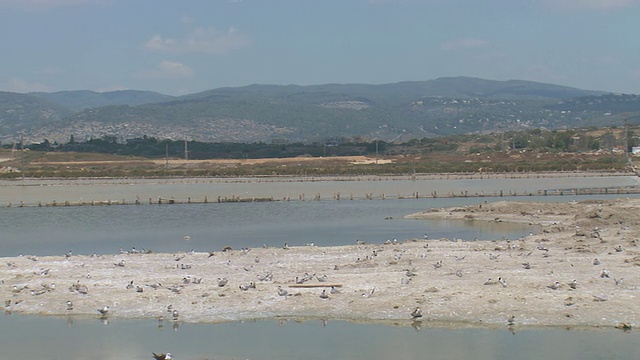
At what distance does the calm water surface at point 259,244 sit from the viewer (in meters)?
16.4

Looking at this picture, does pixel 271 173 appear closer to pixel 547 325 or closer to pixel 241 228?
pixel 241 228

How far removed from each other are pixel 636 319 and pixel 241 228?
25636 mm

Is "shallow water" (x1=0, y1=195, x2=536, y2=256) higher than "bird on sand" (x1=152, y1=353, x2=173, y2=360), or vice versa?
"bird on sand" (x1=152, y1=353, x2=173, y2=360)

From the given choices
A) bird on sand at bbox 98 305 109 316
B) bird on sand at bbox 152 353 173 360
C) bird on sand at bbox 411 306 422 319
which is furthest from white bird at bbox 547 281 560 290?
bird on sand at bbox 98 305 109 316

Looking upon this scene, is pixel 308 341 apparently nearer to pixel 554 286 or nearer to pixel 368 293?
pixel 368 293

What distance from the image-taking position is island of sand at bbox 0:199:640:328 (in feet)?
60.6

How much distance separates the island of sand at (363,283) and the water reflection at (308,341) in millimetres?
550

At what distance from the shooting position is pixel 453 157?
4648 inches

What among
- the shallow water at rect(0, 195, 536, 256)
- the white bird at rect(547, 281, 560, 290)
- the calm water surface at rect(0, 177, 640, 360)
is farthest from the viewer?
the shallow water at rect(0, 195, 536, 256)

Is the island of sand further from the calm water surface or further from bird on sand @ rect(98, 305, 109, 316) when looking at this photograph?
the calm water surface

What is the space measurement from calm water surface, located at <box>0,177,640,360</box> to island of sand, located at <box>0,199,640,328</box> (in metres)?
0.71

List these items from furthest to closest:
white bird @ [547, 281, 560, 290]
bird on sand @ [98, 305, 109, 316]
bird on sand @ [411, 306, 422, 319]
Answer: bird on sand @ [98, 305, 109, 316]
white bird @ [547, 281, 560, 290]
bird on sand @ [411, 306, 422, 319]

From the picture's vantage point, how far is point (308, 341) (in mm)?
17266

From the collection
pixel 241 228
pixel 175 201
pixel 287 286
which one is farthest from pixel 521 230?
pixel 175 201
